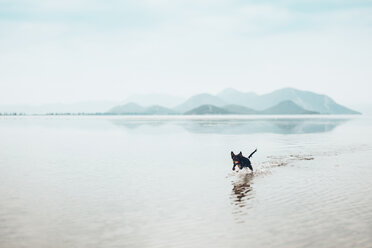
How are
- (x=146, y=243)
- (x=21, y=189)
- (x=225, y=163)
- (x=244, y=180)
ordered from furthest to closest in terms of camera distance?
(x=225, y=163) < (x=244, y=180) < (x=21, y=189) < (x=146, y=243)

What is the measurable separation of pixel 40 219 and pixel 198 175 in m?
12.9

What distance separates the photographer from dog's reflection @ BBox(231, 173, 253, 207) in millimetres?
17422

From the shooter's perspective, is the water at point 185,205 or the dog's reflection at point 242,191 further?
the dog's reflection at point 242,191

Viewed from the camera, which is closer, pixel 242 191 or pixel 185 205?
pixel 185 205

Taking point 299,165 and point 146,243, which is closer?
point 146,243

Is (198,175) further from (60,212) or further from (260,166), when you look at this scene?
(60,212)

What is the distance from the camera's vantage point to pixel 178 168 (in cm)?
2898

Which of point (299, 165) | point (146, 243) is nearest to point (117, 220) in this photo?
point (146, 243)

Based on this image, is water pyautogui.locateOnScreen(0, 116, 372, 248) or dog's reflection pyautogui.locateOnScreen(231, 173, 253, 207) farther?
dog's reflection pyautogui.locateOnScreen(231, 173, 253, 207)

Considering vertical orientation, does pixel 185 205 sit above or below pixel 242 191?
above

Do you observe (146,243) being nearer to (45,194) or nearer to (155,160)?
(45,194)

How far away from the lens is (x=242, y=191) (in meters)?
19.8

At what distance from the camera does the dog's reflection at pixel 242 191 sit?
57.2 feet

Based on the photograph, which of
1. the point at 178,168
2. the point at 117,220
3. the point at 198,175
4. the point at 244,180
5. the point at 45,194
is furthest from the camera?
the point at 178,168
